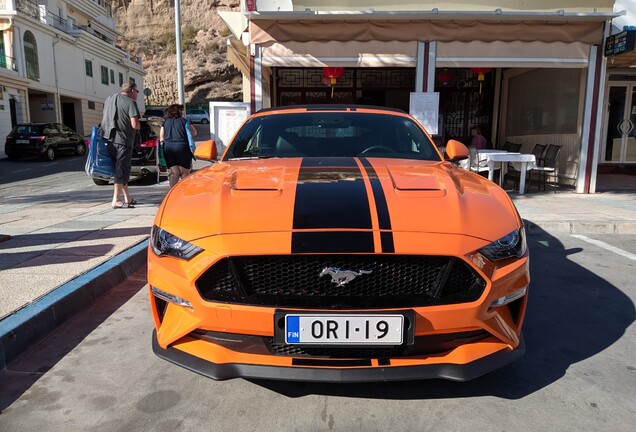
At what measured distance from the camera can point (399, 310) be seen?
2.07 m

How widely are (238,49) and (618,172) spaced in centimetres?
1089

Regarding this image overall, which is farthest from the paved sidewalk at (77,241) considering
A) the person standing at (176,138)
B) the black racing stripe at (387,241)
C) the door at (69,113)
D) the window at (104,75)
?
the window at (104,75)

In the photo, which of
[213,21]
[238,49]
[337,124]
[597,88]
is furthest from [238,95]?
[337,124]

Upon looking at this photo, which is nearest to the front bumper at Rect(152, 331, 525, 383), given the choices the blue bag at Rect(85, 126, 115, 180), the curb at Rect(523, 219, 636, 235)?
the curb at Rect(523, 219, 636, 235)

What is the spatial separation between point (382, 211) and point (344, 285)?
43cm

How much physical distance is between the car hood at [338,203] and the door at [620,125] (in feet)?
41.9

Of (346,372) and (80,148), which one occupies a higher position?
(80,148)

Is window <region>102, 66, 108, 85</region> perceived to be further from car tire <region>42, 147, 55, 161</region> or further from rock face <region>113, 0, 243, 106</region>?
car tire <region>42, 147, 55, 161</region>

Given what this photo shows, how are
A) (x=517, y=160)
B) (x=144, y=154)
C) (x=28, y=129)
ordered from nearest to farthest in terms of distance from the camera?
(x=517, y=160), (x=144, y=154), (x=28, y=129)

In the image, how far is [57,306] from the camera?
11.2 feet

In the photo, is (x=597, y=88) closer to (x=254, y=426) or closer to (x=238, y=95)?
(x=254, y=426)

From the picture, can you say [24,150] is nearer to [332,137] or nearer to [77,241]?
[77,241]

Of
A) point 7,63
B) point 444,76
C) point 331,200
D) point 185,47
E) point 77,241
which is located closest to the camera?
point 331,200

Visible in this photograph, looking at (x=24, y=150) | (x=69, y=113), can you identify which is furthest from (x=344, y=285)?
(x=69, y=113)
